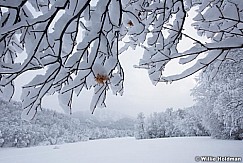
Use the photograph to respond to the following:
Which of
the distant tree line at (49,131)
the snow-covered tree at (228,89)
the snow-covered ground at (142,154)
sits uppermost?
the snow-covered tree at (228,89)

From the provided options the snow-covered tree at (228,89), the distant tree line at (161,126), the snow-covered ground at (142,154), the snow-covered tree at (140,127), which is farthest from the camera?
the snow-covered tree at (140,127)

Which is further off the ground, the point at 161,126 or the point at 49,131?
the point at 161,126

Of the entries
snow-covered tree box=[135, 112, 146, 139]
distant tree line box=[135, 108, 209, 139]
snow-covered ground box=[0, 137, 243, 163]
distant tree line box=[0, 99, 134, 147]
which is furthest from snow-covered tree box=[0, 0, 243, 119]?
snow-covered tree box=[135, 112, 146, 139]

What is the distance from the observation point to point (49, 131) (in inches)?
1097

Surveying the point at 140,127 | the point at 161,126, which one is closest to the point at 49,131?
the point at 140,127

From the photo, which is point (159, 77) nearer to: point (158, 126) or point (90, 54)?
point (90, 54)

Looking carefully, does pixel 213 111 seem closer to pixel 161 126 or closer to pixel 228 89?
pixel 228 89

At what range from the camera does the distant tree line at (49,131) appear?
75.6 ft

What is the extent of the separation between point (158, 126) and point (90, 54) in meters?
28.0

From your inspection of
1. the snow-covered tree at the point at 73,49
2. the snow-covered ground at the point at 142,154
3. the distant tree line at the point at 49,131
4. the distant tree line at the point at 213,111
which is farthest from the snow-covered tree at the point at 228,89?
the distant tree line at the point at 49,131

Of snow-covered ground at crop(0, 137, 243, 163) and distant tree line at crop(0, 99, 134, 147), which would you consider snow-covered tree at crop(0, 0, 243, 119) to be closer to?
snow-covered ground at crop(0, 137, 243, 163)

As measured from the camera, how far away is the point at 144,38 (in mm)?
1811

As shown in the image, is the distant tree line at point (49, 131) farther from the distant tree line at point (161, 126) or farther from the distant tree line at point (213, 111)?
the distant tree line at point (213, 111)

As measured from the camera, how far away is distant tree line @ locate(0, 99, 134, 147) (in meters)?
23.0
